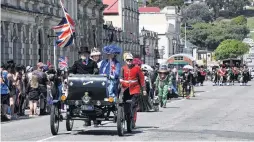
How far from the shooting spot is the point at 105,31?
8000 cm

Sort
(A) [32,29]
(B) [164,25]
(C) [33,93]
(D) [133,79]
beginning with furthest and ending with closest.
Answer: (B) [164,25] → (A) [32,29] → (C) [33,93] → (D) [133,79]

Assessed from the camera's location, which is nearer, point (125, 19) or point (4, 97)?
point (4, 97)

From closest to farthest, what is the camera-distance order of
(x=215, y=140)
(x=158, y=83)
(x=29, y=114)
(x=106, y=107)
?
(x=215, y=140)
(x=106, y=107)
(x=29, y=114)
(x=158, y=83)

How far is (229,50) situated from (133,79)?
524 feet

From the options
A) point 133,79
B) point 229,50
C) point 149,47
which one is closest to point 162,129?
point 133,79

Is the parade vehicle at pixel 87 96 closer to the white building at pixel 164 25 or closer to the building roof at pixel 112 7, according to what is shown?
the building roof at pixel 112 7

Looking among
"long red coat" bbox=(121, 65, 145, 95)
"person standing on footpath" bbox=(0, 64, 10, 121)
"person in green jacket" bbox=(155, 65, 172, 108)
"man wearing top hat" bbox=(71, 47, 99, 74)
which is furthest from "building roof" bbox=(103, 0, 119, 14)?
"man wearing top hat" bbox=(71, 47, 99, 74)

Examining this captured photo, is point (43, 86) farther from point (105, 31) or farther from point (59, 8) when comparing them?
point (105, 31)

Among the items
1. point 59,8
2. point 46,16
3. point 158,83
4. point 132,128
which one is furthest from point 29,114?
point 59,8

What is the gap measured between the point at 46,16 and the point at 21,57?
579cm

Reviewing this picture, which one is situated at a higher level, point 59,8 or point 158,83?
point 59,8

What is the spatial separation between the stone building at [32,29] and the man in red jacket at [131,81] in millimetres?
22992

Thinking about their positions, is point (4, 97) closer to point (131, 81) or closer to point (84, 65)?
point (84, 65)

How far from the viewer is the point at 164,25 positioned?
12794cm
